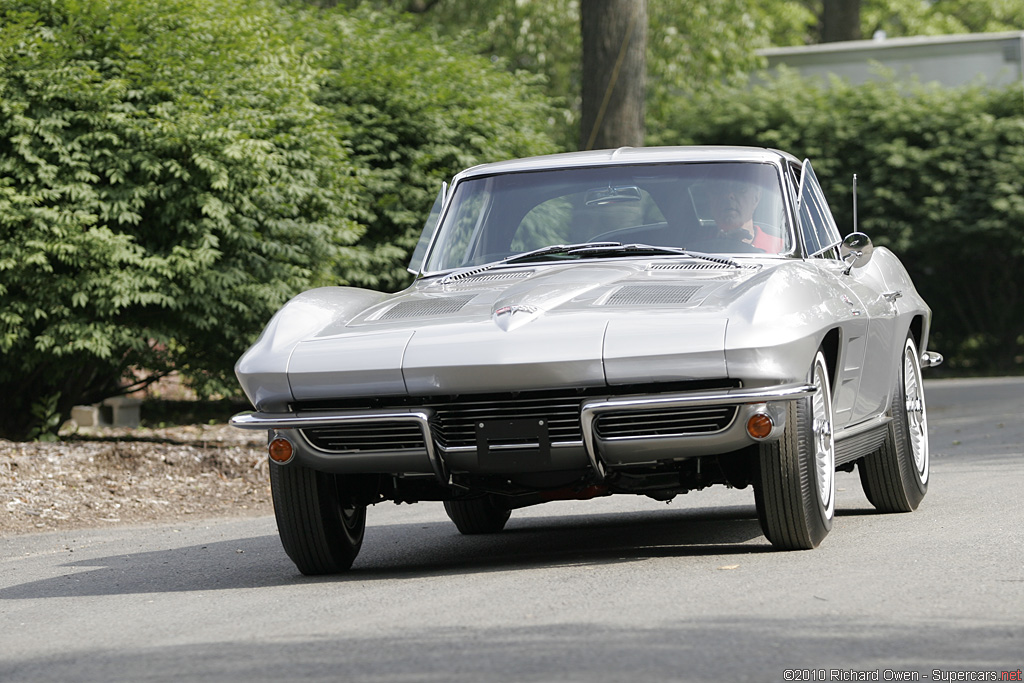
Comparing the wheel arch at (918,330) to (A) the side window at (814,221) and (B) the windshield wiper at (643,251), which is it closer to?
(A) the side window at (814,221)

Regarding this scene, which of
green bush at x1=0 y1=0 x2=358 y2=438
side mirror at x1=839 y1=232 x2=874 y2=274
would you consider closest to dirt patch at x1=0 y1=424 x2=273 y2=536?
green bush at x1=0 y1=0 x2=358 y2=438

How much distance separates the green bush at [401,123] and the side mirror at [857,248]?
7.98 metres

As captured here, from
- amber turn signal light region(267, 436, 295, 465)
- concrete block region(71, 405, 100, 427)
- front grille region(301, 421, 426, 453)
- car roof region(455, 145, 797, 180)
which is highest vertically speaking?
car roof region(455, 145, 797, 180)

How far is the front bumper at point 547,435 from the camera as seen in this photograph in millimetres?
5480

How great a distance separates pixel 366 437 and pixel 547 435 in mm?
754

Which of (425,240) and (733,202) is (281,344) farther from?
(733,202)

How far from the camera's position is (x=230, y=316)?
38.5 ft

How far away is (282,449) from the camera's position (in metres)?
5.93

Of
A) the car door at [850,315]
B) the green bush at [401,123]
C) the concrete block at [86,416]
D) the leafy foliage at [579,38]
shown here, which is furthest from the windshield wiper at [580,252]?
the leafy foliage at [579,38]

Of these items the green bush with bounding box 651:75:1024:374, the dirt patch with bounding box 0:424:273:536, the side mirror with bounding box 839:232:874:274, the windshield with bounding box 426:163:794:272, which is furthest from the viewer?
the green bush with bounding box 651:75:1024:374

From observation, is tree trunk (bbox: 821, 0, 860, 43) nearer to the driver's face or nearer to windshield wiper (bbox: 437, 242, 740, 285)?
the driver's face

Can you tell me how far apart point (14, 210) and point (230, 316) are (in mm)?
1843

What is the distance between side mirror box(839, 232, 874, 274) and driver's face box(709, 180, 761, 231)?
1.81 feet

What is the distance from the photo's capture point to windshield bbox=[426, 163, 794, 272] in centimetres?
695
